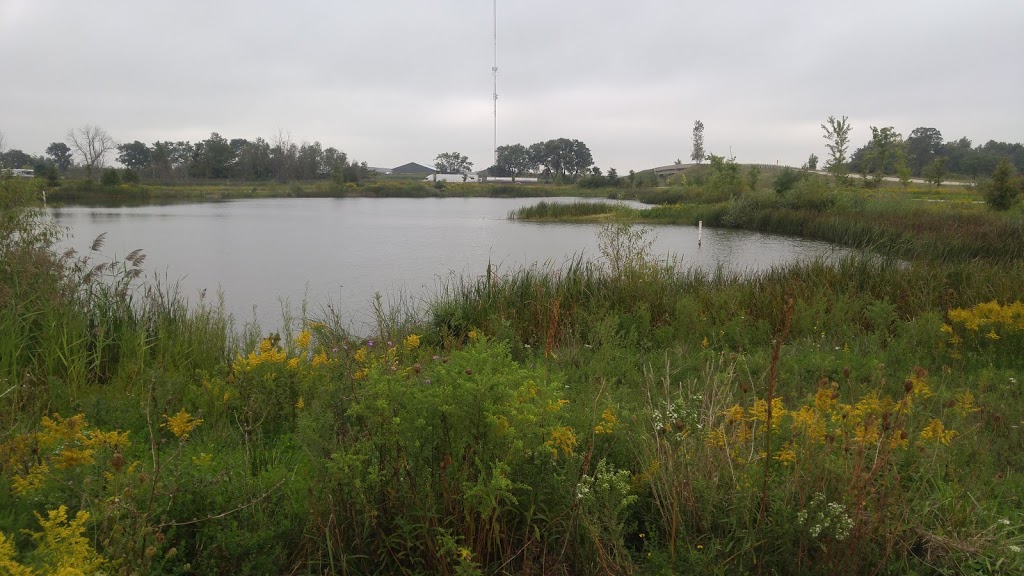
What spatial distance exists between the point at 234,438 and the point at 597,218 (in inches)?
871

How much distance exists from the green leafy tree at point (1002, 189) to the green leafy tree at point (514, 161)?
7664 centimetres

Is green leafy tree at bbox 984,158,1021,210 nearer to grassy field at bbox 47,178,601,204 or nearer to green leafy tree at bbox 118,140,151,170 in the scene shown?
grassy field at bbox 47,178,601,204

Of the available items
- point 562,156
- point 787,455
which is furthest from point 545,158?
point 787,455

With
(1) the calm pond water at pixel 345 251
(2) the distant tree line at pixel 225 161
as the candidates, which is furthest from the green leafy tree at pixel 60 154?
(1) the calm pond water at pixel 345 251

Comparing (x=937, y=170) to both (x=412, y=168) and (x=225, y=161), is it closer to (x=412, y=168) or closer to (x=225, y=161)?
(x=225, y=161)

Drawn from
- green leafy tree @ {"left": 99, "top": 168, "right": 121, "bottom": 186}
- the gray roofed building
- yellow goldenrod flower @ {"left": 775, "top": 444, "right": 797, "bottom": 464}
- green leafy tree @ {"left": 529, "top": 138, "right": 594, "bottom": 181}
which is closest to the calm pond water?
yellow goldenrod flower @ {"left": 775, "top": 444, "right": 797, "bottom": 464}

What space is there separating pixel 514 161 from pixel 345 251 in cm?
8132

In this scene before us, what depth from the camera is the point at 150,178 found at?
186 ft

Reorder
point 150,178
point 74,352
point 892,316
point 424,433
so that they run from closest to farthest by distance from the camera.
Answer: point 424,433 < point 74,352 < point 892,316 < point 150,178

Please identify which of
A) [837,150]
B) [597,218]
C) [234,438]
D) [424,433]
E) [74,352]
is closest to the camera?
[424,433]

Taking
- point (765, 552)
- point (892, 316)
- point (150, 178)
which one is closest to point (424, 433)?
point (765, 552)

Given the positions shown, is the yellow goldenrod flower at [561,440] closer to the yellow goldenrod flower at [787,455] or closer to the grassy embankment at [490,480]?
the grassy embankment at [490,480]

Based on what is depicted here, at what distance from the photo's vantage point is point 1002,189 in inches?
740

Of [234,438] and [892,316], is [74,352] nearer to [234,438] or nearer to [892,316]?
[234,438]
